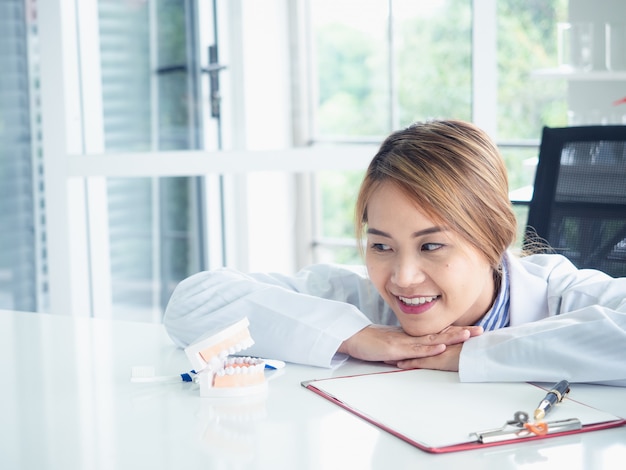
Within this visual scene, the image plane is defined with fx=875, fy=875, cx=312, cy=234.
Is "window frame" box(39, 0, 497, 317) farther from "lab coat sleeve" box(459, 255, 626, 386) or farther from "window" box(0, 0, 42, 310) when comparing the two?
"lab coat sleeve" box(459, 255, 626, 386)

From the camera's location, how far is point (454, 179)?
1.24 m

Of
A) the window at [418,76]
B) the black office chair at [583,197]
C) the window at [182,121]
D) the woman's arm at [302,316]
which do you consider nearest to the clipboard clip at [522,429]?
the woman's arm at [302,316]

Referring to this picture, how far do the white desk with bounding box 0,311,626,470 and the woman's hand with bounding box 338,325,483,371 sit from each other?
0.10 feet

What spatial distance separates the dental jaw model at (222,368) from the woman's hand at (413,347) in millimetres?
193

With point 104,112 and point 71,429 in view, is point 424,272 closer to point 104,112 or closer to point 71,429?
point 71,429

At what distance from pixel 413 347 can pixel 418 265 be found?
115mm

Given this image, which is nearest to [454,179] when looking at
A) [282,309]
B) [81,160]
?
[282,309]

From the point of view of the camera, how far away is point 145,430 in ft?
3.16

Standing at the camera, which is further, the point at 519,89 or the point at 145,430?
the point at 519,89

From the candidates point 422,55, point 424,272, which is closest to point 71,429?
point 424,272

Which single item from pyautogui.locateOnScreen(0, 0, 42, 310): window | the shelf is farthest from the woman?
pyautogui.locateOnScreen(0, 0, 42, 310): window

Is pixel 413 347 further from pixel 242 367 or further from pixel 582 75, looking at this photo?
pixel 582 75

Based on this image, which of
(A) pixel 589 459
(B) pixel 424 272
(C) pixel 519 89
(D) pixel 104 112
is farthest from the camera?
(C) pixel 519 89

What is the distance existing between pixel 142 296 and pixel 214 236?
1.37 ft
